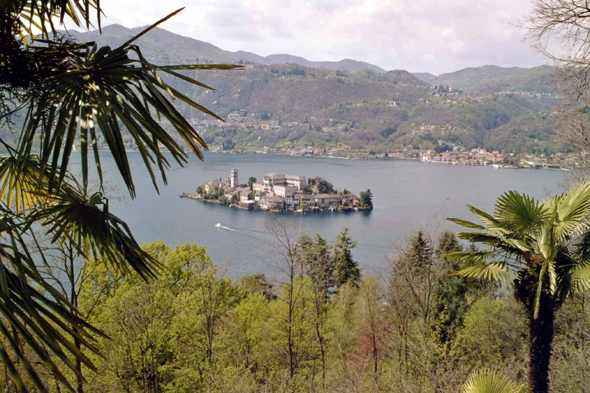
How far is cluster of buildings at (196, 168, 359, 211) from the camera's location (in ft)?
136

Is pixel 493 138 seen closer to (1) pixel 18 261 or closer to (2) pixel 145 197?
(2) pixel 145 197

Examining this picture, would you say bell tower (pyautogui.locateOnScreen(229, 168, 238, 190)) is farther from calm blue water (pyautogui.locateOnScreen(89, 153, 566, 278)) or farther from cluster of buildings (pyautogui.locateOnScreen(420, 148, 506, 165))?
cluster of buildings (pyautogui.locateOnScreen(420, 148, 506, 165))

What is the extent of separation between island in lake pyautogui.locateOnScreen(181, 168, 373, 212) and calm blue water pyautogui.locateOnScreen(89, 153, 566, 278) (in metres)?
1.64

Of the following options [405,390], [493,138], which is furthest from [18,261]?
[493,138]

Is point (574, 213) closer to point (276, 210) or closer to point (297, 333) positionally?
point (297, 333)

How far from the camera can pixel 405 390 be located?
4.93 m

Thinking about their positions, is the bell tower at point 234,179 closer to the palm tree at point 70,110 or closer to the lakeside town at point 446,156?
the lakeside town at point 446,156

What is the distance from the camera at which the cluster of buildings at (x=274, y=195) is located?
136ft

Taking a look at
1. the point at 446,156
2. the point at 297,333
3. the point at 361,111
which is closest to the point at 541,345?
the point at 297,333

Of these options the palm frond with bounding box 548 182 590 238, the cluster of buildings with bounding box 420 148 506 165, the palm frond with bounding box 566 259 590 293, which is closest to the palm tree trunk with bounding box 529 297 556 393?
the palm frond with bounding box 566 259 590 293

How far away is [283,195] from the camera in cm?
4462

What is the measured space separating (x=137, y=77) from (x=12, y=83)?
1.51 ft

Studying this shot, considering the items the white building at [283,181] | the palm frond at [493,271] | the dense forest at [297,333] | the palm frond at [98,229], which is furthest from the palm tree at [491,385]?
the white building at [283,181]

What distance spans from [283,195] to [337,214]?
785 centimetres
